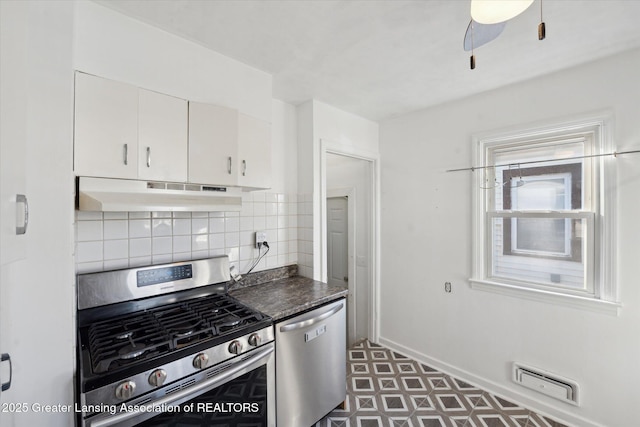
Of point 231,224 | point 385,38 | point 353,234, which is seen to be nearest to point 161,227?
point 231,224

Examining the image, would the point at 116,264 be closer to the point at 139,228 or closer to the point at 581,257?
the point at 139,228

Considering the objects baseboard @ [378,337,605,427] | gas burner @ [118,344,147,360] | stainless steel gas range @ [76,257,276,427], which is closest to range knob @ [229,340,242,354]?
stainless steel gas range @ [76,257,276,427]

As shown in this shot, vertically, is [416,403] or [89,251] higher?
[89,251]

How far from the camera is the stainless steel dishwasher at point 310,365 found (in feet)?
5.42

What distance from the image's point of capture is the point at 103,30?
1384mm

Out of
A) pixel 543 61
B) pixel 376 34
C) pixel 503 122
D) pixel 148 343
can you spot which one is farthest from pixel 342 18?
pixel 148 343

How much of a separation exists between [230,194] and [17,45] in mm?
1226

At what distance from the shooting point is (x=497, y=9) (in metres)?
0.83

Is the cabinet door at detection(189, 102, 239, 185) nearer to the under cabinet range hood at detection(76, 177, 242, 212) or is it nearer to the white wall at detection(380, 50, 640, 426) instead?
the under cabinet range hood at detection(76, 177, 242, 212)

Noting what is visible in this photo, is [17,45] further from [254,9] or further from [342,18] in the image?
[342,18]

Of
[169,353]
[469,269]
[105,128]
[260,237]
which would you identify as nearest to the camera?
[169,353]

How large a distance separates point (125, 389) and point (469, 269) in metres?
2.53

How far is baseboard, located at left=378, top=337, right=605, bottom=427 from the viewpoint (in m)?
1.92

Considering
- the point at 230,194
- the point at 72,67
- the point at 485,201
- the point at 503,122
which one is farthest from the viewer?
the point at 485,201
